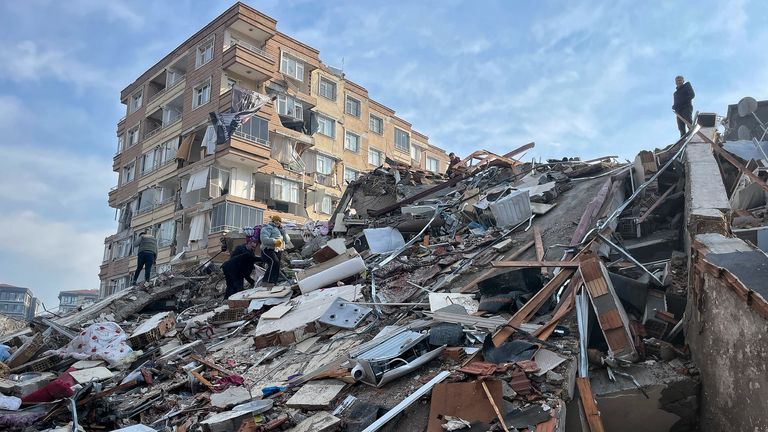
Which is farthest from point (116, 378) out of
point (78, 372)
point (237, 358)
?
point (237, 358)

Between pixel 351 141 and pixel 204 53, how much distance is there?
9818 millimetres

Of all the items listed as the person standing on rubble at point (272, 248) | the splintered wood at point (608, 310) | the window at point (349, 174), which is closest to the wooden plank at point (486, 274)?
the splintered wood at point (608, 310)

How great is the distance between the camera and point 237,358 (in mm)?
6070

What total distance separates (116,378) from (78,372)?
545 millimetres

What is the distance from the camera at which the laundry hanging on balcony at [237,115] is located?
22.8 meters

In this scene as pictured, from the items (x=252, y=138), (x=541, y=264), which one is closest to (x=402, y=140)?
(x=252, y=138)

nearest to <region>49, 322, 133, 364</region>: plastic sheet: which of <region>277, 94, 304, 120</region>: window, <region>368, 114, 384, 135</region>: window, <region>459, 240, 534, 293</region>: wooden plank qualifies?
<region>459, 240, 534, 293</region>: wooden plank

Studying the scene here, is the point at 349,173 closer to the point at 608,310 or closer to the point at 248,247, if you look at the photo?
the point at 248,247

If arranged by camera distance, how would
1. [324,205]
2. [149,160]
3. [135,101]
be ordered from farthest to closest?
1. [135,101]
2. [149,160]
3. [324,205]

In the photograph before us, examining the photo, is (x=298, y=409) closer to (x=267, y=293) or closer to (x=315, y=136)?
(x=267, y=293)

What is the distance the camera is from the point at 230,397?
4660 millimetres

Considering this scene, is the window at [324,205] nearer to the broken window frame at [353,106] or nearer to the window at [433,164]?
the broken window frame at [353,106]

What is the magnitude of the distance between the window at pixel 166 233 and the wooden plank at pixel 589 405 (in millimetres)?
24649

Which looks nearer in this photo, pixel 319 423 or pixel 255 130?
pixel 319 423
